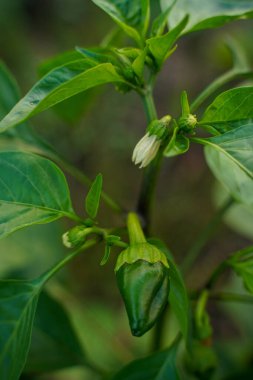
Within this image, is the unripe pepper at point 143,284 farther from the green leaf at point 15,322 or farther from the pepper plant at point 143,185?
the green leaf at point 15,322

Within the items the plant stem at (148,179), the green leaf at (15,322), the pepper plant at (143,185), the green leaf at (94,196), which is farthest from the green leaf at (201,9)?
the green leaf at (15,322)

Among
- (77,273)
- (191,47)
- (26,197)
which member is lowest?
(77,273)

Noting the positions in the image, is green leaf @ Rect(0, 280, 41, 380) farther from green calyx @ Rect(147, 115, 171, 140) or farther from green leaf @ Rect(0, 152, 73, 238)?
green calyx @ Rect(147, 115, 171, 140)

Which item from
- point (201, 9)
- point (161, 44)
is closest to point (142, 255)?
point (161, 44)

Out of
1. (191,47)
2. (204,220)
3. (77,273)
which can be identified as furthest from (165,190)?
(191,47)

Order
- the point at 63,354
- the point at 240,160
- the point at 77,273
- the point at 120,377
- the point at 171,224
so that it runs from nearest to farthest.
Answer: the point at 240,160 → the point at 120,377 → the point at 63,354 → the point at 77,273 → the point at 171,224

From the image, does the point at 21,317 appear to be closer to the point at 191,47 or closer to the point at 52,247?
the point at 52,247
